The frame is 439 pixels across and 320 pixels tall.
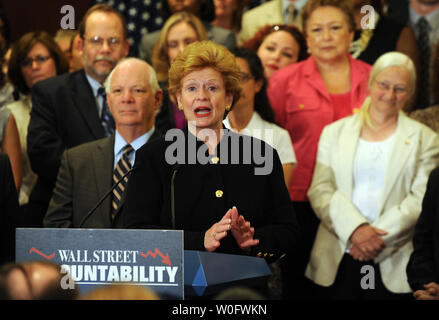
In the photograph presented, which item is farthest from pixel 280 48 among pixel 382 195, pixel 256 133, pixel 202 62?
pixel 202 62

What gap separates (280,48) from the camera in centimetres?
440

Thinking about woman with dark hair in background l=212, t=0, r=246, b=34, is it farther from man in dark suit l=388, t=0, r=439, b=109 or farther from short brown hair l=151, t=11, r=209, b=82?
man in dark suit l=388, t=0, r=439, b=109

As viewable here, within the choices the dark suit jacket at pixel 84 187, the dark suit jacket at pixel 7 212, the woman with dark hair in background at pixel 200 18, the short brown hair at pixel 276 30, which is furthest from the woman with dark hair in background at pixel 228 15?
the dark suit jacket at pixel 7 212

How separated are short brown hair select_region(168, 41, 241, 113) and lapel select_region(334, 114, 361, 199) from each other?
4.37 ft

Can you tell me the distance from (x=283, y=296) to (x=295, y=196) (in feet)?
1.79

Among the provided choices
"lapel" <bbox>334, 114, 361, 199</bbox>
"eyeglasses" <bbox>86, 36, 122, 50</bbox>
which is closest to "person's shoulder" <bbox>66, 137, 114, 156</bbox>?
"eyeglasses" <bbox>86, 36, 122, 50</bbox>

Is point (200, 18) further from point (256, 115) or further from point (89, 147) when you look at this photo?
point (89, 147)

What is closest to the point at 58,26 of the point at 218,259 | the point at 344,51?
the point at 344,51

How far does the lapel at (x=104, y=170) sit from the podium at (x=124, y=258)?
0.96 meters

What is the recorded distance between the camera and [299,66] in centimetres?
414

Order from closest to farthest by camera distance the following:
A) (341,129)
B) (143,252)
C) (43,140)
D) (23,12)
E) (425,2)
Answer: (143,252)
(43,140)
(341,129)
(425,2)
(23,12)

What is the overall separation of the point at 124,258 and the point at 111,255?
37 millimetres

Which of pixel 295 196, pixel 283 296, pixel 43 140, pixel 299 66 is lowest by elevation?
pixel 283 296

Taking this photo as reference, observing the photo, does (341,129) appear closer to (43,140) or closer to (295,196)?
(295,196)
